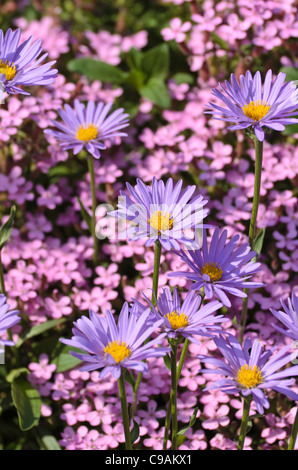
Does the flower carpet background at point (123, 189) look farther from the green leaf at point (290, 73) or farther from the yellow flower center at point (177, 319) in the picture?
the yellow flower center at point (177, 319)

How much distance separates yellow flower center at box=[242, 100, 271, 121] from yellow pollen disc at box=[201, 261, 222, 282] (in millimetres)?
359

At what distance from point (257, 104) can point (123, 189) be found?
0.92 meters

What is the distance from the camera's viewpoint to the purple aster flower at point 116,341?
120cm

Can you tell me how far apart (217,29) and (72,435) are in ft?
5.47

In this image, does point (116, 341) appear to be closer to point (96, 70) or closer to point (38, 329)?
point (38, 329)

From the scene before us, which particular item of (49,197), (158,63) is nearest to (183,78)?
(158,63)

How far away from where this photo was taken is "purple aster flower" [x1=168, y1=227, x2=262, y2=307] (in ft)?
Result: 4.39

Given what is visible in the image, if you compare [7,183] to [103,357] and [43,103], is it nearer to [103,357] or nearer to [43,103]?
[43,103]

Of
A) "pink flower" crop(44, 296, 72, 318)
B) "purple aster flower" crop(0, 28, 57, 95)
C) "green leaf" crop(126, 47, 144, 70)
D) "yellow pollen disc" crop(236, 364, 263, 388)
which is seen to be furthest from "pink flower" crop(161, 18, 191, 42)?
"yellow pollen disc" crop(236, 364, 263, 388)

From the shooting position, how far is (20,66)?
157cm

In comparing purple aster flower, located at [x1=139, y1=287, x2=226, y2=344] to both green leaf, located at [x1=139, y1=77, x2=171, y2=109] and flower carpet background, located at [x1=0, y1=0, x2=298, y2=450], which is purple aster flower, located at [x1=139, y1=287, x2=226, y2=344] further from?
green leaf, located at [x1=139, y1=77, x2=171, y2=109]
